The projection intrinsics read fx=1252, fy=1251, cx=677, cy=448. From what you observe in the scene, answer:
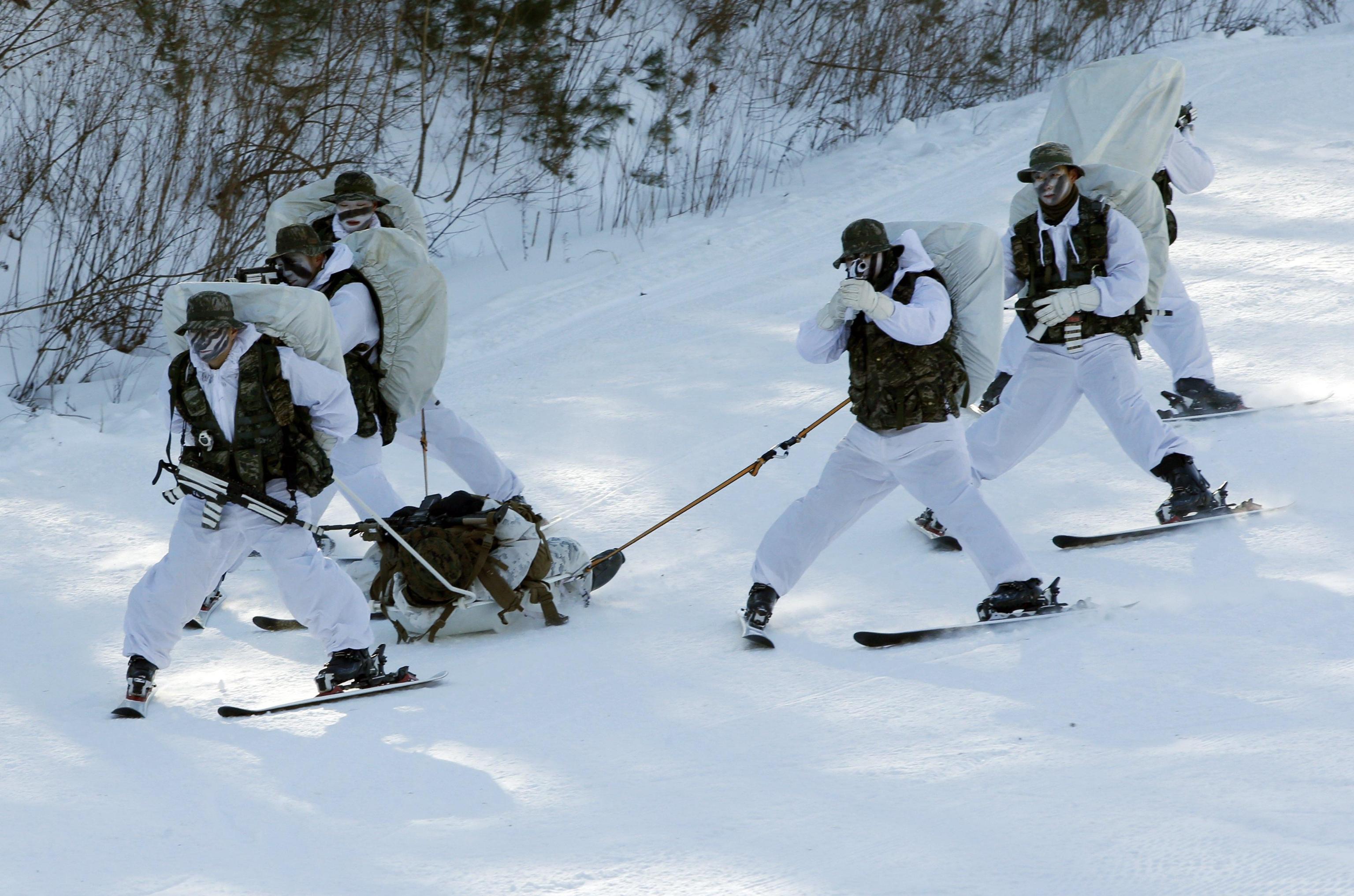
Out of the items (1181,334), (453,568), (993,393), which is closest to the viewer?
(453,568)

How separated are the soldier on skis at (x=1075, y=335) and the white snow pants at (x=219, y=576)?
2.84m

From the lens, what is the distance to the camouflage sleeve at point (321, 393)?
4.30m

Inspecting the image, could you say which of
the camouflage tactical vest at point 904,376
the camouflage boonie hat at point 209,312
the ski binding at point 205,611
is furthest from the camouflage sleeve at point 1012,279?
the ski binding at point 205,611

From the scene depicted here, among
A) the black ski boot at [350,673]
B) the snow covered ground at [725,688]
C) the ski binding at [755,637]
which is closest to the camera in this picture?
the snow covered ground at [725,688]

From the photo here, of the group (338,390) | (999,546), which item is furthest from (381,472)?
(999,546)

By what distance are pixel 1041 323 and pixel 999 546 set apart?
1.17 meters

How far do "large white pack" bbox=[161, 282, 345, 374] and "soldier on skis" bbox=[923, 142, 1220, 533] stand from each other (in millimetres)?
2877

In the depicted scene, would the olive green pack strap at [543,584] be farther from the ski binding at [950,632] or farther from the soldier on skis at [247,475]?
the ski binding at [950,632]

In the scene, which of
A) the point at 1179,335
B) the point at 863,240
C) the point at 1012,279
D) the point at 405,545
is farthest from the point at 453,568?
the point at 1179,335

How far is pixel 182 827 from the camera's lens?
3.57 metres

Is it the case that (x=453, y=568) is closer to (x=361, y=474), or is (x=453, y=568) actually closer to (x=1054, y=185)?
(x=361, y=474)

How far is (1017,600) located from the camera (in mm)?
4645

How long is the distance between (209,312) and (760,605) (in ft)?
7.39

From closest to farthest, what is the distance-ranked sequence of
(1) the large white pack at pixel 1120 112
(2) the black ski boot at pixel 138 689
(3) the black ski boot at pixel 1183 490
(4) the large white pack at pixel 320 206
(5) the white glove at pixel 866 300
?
(5) the white glove at pixel 866 300, (2) the black ski boot at pixel 138 689, (3) the black ski boot at pixel 1183 490, (4) the large white pack at pixel 320 206, (1) the large white pack at pixel 1120 112
